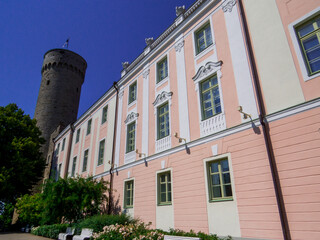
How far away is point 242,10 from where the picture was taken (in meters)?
9.30

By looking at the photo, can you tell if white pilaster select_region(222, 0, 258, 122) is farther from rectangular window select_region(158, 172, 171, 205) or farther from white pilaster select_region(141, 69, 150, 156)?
white pilaster select_region(141, 69, 150, 156)

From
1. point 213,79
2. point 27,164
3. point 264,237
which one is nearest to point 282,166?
point 264,237

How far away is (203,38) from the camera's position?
1121cm

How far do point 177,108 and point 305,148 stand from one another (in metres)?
5.96

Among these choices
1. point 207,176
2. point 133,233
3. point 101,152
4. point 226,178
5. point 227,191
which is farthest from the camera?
point 101,152

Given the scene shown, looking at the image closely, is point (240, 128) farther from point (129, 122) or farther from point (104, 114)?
point (104, 114)

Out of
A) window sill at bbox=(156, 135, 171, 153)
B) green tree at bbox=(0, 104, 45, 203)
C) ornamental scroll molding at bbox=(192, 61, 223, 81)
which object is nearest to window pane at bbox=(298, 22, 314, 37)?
ornamental scroll molding at bbox=(192, 61, 223, 81)

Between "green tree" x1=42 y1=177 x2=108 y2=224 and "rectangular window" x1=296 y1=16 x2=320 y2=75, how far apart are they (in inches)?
513

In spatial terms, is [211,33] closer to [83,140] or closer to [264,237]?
[264,237]

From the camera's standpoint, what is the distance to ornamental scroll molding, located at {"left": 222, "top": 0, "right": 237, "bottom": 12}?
9722 mm

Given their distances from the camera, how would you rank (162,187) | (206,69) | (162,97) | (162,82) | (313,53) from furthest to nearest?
(162,82), (162,97), (162,187), (206,69), (313,53)

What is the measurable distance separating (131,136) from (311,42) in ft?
35.4

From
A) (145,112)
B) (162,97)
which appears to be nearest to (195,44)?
(162,97)

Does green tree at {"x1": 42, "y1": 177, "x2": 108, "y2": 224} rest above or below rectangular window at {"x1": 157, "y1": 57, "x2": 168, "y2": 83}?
below
